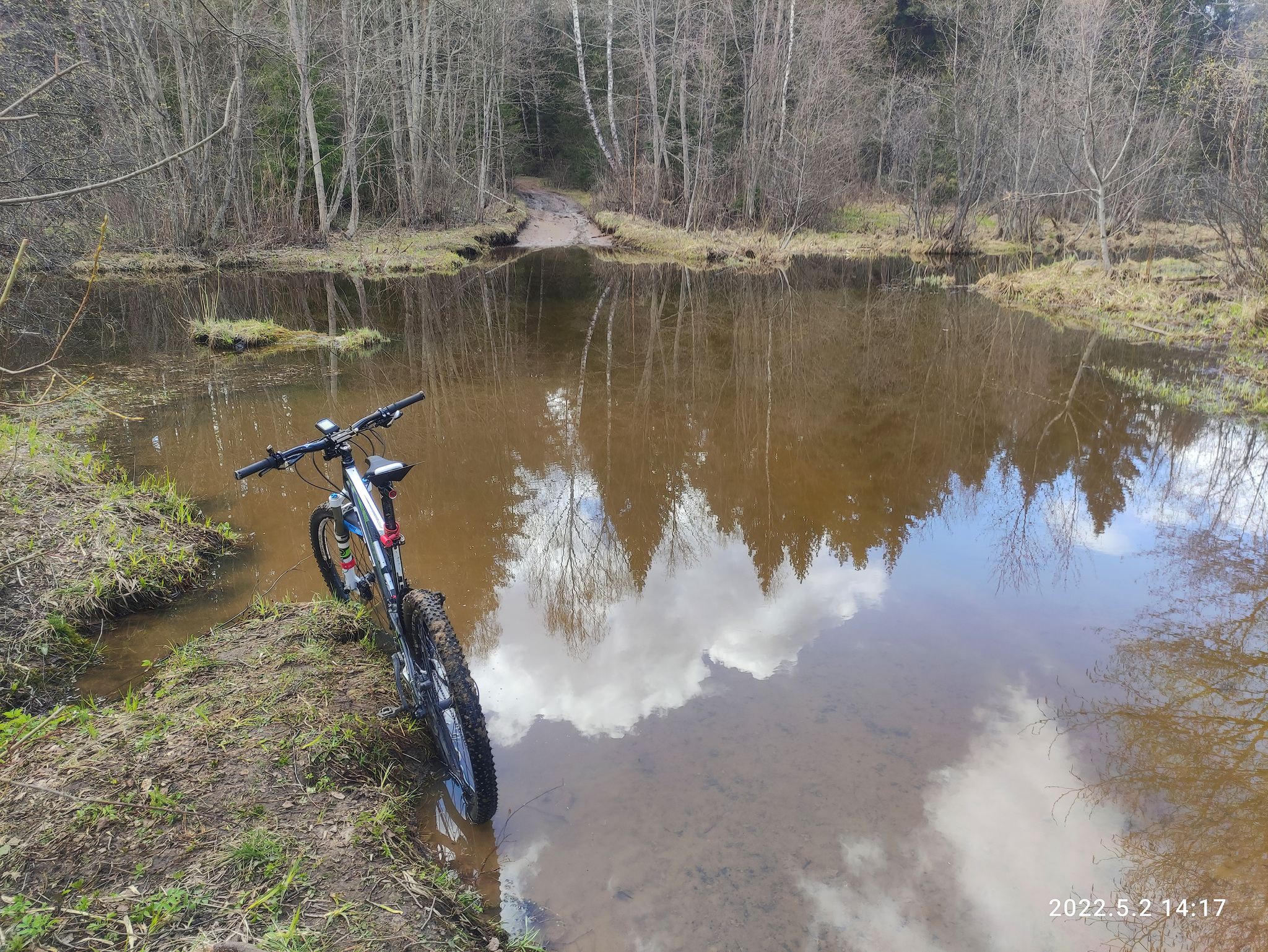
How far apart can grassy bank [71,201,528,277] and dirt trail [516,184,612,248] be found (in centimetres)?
467

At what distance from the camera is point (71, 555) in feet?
14.5

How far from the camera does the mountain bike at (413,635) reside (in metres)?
2.79

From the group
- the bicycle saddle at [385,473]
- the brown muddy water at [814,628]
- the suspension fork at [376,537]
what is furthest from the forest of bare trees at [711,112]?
→ the bicycle saddle at [385,473]

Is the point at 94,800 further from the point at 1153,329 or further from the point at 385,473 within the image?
the point at 1153,329

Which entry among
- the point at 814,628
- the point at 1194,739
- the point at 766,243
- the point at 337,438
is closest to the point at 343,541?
the point at 337,438

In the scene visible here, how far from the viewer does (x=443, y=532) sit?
583 centimetres

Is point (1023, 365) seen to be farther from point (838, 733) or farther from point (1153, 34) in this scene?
point (1153, 34)

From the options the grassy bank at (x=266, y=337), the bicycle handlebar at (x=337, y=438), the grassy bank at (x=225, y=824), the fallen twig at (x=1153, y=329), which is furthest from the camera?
the fallen twig at (x=1153, y=329)

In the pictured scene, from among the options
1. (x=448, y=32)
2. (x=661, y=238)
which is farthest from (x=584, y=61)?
(x=661, y=238)

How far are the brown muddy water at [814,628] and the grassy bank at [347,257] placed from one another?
35.9 feet

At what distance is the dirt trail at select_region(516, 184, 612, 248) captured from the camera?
30938 millimetres

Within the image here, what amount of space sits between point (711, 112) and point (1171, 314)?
18.5m

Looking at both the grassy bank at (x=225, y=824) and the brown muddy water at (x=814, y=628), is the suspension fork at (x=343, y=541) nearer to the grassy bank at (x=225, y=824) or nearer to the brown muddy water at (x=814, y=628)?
the grassy bank at (x=225, y=824)

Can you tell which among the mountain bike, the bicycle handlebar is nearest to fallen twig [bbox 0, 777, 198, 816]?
the mountain bike
